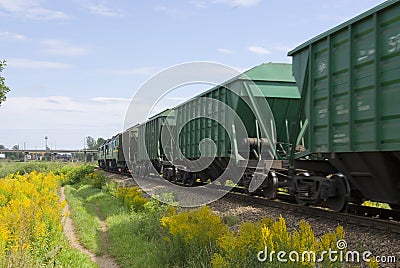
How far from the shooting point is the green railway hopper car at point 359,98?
6629 millimetres

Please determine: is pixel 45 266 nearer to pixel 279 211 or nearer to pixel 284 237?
pixel 284 237

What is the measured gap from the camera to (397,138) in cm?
644

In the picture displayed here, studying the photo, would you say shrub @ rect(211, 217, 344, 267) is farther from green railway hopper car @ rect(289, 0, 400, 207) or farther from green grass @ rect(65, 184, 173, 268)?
green railway hopper car @ rect(289, 0, 400, 207)

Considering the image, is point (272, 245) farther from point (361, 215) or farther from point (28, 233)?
point (361, 215)

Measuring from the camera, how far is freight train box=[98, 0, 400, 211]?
6766 mm

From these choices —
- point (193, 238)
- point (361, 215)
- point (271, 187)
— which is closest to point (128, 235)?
point (193, 238)

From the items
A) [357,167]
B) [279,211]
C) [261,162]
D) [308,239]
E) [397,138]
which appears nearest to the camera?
[308,239]

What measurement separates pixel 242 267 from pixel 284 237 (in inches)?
21.8

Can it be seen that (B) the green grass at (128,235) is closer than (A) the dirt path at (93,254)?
Yes

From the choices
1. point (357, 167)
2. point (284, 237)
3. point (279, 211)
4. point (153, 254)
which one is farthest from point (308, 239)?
point (279, 211)

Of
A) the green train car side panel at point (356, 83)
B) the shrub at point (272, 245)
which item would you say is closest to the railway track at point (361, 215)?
the green train car side panel at point (356, 83)

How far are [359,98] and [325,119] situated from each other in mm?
1058

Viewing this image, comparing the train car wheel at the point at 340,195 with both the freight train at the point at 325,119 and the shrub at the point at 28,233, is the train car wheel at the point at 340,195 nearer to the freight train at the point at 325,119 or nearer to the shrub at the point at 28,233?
the freight train at the point at 325,119

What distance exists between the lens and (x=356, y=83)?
7320 mm
